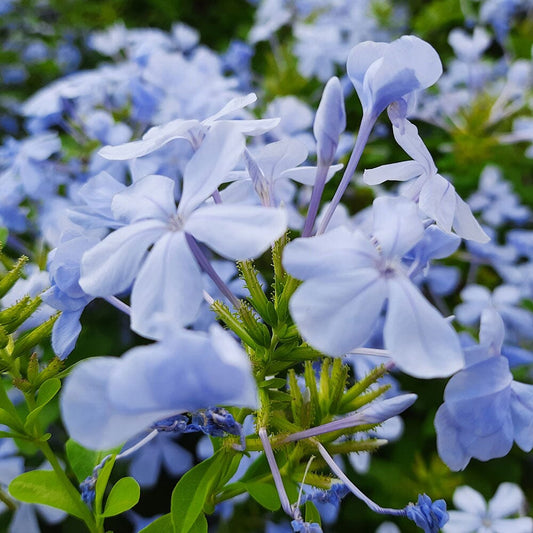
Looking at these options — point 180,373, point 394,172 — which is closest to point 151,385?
point 180,373

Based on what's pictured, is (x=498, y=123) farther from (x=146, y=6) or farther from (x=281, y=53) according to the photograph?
(x=146, y=6)

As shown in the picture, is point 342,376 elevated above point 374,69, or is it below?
below

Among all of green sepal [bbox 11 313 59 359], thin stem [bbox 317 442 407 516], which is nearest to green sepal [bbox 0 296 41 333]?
green sepal [bbox 11 313 59 359]

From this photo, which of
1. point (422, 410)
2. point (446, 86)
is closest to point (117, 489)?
point (422, 410)

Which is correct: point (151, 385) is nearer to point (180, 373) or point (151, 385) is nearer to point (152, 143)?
→ point (180, 373)

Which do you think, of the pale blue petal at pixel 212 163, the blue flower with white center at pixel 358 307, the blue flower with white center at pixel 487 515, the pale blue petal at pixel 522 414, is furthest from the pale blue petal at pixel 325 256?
the blue flower with white center at pixel 487 515

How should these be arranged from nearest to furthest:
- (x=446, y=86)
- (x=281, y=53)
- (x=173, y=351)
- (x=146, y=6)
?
1. (x=173, y=351)
2. (x=446, y=86)
3. (x=281, y=53)
4. (x=146, y=6)

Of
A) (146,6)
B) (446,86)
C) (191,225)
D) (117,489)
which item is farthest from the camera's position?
(146,6)
